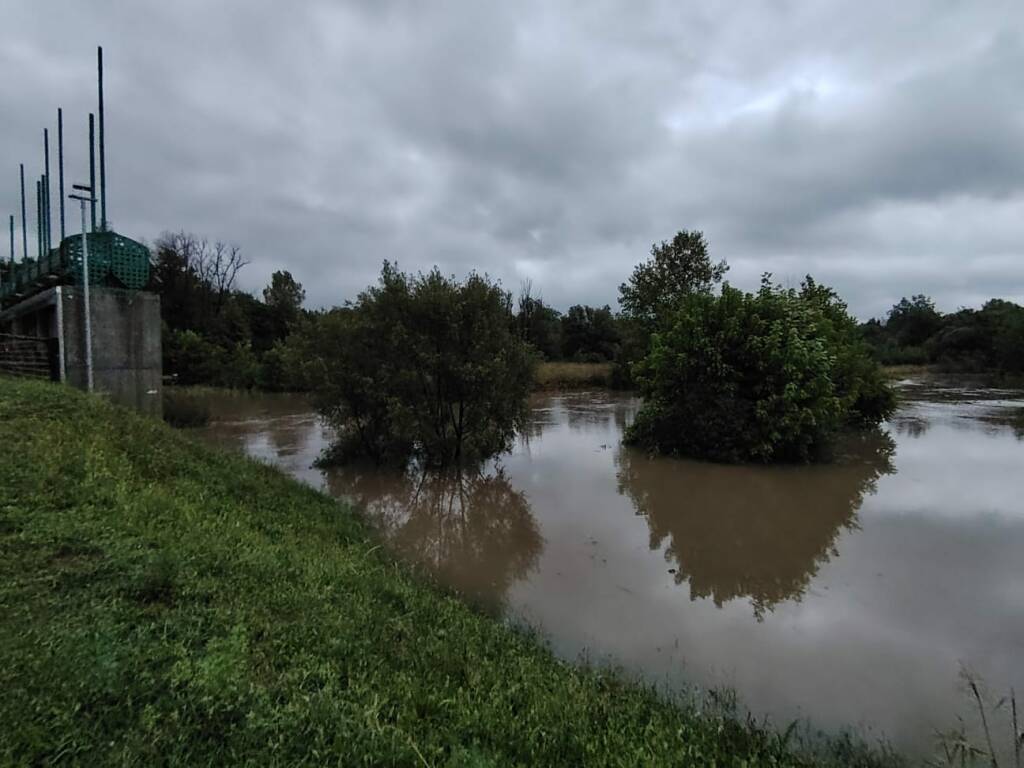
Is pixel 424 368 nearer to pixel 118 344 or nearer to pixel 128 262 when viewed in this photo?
pixel 118 344

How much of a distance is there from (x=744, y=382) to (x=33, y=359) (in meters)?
16.3

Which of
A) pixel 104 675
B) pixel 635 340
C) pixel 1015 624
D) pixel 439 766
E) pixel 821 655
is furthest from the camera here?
pixel 635 340

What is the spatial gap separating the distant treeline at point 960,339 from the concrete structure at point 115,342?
42706 millimetres

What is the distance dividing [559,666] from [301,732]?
81.2 inches

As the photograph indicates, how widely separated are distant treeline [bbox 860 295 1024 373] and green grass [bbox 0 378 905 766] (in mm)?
43311

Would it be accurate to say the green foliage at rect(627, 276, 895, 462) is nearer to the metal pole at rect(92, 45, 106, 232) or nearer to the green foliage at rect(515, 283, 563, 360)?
the metal pole at rect(92, 45, 106, 232)

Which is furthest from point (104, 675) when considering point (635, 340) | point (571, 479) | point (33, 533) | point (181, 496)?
point (635, 340)

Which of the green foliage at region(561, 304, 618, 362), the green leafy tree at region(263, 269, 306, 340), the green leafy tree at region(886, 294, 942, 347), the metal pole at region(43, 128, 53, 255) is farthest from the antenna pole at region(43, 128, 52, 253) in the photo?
the green leafy tree at region(886, 294, 942, 347)

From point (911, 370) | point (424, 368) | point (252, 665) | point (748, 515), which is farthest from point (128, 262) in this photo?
point (911, 370)

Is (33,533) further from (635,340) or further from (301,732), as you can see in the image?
(635,340)

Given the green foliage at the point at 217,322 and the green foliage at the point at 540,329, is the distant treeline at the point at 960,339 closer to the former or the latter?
the green foliage at the point at 540,329

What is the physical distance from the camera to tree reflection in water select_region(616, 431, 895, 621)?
6.51 meters

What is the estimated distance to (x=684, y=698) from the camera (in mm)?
3947

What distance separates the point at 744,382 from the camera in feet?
43.8
